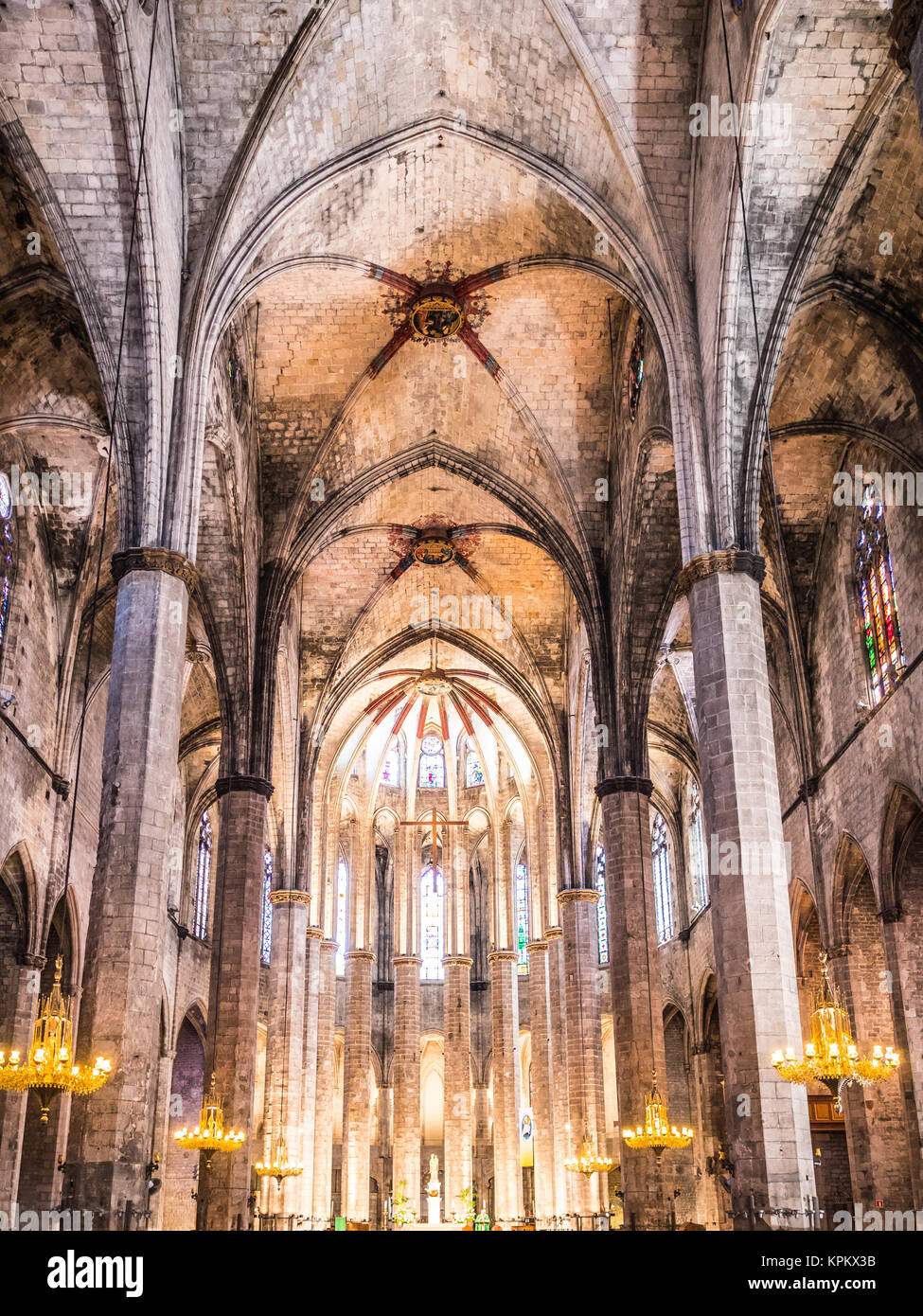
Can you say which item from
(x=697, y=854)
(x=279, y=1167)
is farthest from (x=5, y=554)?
(x=697, y=854)

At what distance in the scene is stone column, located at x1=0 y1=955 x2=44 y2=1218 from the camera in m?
21.2

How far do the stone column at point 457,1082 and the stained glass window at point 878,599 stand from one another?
21.5 metres

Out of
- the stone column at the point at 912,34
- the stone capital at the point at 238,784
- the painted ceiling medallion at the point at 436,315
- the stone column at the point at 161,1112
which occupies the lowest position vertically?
the stone column at the point at 161,1112

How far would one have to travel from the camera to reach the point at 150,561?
634 inches

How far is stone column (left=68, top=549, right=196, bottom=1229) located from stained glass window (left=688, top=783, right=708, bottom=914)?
2192 cm

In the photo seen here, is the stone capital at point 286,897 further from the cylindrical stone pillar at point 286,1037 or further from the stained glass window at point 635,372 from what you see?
the stained glass window at point 635,372

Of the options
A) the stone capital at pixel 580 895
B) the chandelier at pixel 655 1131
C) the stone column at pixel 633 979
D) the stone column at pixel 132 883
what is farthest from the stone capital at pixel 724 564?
the stone capital at pixel 580 895

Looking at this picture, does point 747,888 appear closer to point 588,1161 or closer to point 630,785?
point 630,785

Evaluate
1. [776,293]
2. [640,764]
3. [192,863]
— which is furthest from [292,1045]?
[776,293]

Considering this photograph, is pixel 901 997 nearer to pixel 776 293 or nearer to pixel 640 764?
pixel 640 764

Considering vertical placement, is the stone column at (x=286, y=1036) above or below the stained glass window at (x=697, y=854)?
below

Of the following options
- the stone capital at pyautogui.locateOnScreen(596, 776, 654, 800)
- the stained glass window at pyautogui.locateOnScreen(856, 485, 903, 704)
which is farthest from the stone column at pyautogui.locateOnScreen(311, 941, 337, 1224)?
the stained glass window at pyautogui.locateOnScreen(856, 485, 903, 704)

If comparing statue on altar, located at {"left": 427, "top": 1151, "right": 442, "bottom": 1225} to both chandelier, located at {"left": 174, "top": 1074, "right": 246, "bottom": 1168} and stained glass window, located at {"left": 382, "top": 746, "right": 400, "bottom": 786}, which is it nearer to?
stained glass window, located at {"left": 382, "top": 746, "right": 400, "bottom": 786}

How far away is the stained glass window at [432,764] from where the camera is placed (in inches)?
1807
